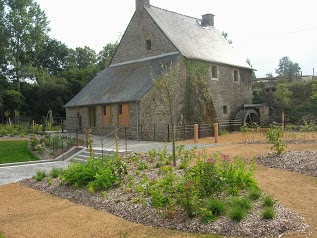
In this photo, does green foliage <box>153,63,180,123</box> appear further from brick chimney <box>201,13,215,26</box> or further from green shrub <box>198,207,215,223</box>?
brick chimney <box>201,13,215,26</box>

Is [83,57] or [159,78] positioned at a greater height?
[83,57]

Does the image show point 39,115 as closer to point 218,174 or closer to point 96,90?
point 96,90

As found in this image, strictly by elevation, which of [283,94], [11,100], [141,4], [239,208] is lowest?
[239,208]

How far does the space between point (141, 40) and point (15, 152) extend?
45.3 feet

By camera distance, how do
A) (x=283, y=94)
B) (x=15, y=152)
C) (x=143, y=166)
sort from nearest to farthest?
(x=143, y=166) < (x=15, y=152) < (x=283, y=94)

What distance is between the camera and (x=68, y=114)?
27.7m

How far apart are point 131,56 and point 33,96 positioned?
17.2 m

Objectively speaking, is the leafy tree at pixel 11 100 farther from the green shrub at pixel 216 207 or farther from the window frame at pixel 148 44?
the green shrub at pixel 216 207

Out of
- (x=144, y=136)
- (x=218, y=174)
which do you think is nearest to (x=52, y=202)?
(x=218, y=174)

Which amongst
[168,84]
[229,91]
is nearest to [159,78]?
[168,84]

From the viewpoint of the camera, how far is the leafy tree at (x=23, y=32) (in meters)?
37.4

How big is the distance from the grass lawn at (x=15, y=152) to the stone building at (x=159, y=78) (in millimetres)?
6766

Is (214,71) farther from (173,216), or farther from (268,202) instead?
(173,216)

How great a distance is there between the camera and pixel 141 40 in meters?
25.8
